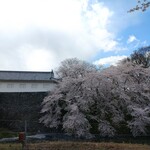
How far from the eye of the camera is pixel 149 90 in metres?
22.6

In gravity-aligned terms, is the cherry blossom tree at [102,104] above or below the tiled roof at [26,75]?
below

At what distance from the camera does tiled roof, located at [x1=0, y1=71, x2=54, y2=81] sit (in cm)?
4094

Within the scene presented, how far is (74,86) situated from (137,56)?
1732 centimetres

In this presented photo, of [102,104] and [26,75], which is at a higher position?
[26,75]

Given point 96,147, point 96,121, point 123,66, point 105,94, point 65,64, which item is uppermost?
point 65,64

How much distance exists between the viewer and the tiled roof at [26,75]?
4094 centimetres

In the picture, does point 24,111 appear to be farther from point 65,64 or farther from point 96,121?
point 65,64

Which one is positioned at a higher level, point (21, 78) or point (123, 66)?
point (21, 78)

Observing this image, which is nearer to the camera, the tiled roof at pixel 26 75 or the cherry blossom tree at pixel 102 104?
the cherry blossom tree at pixel 102 104

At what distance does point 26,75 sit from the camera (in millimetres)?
41656

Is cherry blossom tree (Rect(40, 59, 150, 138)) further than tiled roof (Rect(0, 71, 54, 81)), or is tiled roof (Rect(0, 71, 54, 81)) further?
tiled roof (Rect(0, 71, 54, 81))

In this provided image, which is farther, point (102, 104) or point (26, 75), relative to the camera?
point (26, 75)

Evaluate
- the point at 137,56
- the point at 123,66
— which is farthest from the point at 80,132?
the point at 137,56

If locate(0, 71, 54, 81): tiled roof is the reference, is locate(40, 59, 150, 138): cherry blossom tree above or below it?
below
